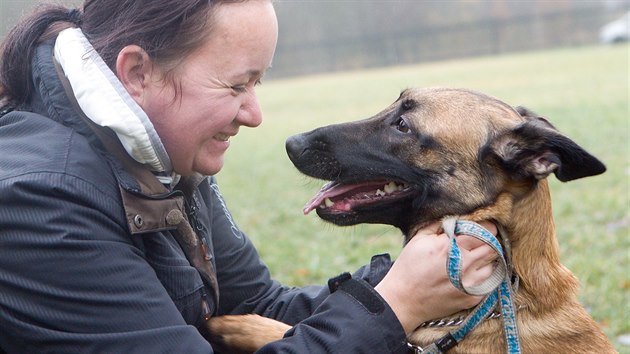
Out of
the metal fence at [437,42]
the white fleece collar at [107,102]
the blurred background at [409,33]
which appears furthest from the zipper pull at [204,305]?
the metal fence at [437,42]

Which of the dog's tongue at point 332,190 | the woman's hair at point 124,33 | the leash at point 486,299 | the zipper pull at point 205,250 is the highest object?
the woman's hair at point 124,33

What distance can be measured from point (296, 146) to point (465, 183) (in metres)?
0.64

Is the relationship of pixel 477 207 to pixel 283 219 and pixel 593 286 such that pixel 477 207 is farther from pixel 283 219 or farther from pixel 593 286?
pixel 283 219

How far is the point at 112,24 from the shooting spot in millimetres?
2504

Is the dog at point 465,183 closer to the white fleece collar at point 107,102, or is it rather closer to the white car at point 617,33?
the white fleece collar at point 107,102

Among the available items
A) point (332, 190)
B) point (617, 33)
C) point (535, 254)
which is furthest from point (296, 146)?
point (617, 33)

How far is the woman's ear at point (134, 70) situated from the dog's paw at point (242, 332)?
1.02m

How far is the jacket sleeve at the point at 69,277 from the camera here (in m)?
2.13

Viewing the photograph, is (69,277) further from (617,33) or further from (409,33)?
(409,33)

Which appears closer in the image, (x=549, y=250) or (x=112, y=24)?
(x=112, y=24)

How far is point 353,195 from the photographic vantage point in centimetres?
302

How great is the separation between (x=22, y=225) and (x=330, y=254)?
164 inches

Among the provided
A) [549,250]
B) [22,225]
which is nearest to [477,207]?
[549,250]

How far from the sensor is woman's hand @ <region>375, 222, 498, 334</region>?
250 centimetres
